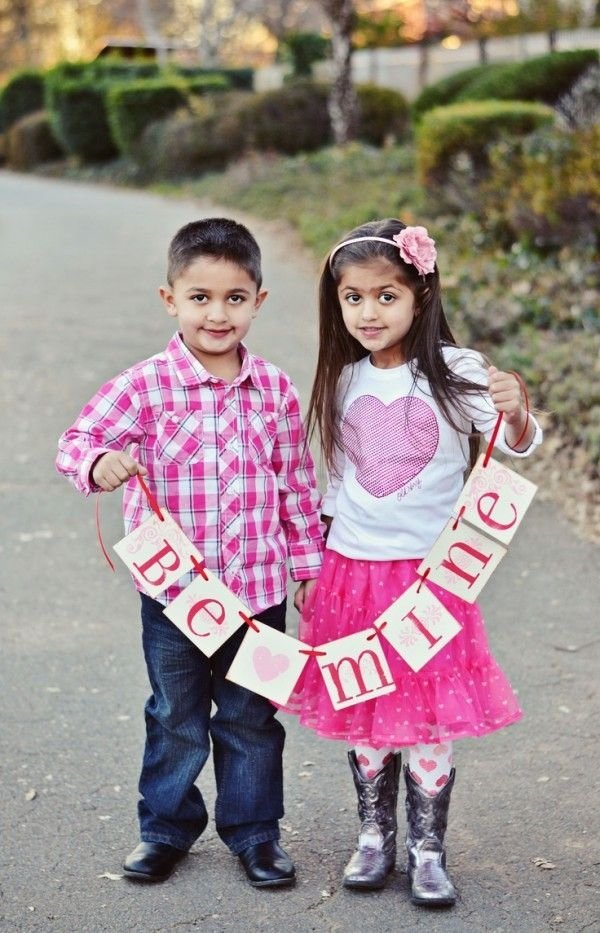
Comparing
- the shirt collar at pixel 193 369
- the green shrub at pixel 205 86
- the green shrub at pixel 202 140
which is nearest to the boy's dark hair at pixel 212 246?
the shirt collar at pixel 193 369

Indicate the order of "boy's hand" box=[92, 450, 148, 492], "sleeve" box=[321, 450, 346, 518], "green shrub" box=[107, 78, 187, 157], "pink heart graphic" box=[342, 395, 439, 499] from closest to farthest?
"boy's hand" box=[92, 450, 148, 492]
"pink heart graphic" box=[342, 395, 439, 499]
"sleeve" box=[321, 450, 346, 518]
"green shrub" box=[107, 78, 187, 157]

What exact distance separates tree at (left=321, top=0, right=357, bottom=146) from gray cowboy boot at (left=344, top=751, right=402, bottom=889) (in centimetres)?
1779

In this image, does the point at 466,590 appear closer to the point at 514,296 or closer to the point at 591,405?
the point at 591,405

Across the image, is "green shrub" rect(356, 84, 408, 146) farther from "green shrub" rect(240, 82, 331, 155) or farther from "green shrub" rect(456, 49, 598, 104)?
"green shrub" rect(456, 49, 598, 104)

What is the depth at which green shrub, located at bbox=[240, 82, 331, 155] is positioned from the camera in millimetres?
21562

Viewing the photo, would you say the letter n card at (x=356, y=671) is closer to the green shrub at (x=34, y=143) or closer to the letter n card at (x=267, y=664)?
the letter n card at (x=267, y=664)

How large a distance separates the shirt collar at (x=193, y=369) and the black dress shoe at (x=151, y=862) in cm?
110

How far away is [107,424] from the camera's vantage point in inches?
117

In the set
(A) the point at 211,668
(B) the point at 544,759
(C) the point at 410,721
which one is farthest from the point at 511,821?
(A) the point at 211,668

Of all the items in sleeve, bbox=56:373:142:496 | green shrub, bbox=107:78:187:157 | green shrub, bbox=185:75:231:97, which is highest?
green shrub, bbox=185:75:231:97

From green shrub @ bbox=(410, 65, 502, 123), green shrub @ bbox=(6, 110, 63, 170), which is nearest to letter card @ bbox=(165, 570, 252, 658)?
green shrub @ bbox=(410, 65, 502, 123)

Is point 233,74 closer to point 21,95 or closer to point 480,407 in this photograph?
point 21,95

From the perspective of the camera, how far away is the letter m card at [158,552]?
2.96 metres

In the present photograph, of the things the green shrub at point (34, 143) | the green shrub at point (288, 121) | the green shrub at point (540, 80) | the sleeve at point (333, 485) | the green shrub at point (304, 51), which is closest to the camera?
the sleeve at point (333, 485)
